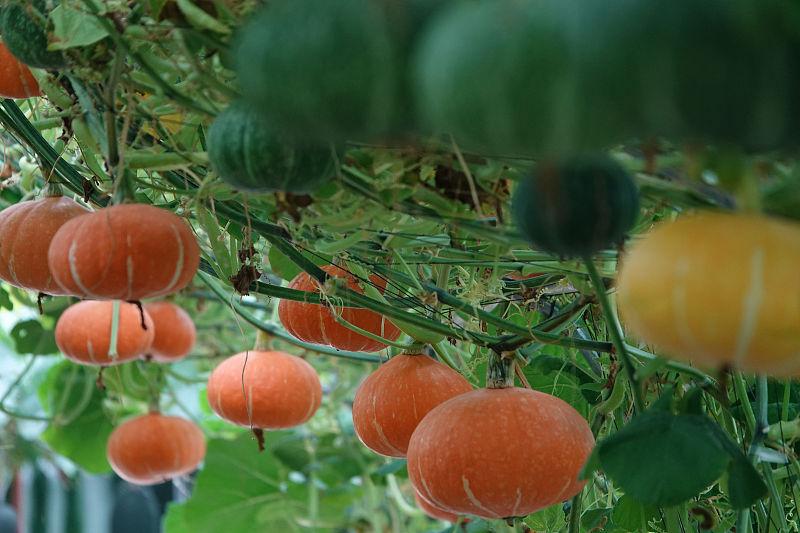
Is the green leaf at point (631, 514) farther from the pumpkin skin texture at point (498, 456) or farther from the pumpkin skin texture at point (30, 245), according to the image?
the pumpkin skin texture at point (30, 245)

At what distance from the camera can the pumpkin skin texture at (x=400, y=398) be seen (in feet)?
3.46

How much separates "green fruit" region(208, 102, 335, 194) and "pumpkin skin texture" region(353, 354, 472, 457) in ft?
1.52

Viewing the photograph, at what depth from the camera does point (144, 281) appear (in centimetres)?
76

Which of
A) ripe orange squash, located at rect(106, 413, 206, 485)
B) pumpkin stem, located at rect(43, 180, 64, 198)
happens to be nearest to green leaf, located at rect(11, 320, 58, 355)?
ripe orange squash, located at rect(106, 413, 206, 485)

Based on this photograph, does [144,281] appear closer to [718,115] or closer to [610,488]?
[718,115]

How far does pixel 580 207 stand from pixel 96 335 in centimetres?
123

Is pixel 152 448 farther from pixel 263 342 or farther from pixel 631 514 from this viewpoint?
pixel 631 514

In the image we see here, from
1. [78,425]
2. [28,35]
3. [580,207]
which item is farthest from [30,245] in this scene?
[78,425]

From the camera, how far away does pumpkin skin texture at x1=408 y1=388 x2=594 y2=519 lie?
0.87 metres

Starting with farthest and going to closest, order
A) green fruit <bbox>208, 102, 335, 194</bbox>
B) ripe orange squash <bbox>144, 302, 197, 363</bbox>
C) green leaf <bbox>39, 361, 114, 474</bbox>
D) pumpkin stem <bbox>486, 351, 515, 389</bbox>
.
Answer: green leaf <bbox>39, 361, 114, 474</bbox> → ripe orange squash <bbox>144, 302, 197, 363</bbox> → pumpkin stem <bbox>486, 351, 515, 389</bbox> → green fruit <bbox>208, 102, 335, 194</bbox>

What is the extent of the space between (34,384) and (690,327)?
11.1 feet

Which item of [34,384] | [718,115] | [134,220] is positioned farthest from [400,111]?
[34,384]

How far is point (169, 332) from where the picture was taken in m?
1.84

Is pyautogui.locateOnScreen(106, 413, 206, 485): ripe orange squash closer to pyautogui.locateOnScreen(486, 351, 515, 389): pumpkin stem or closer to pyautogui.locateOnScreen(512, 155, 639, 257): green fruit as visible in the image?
pyautogui.locateOnScreen(486, 351, 515, 389): pumpkin stem
